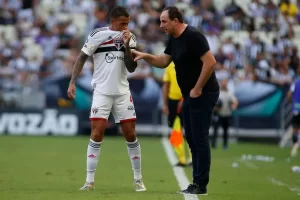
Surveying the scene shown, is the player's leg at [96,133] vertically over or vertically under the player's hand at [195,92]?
under

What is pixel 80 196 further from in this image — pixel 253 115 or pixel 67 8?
pixel 67 8

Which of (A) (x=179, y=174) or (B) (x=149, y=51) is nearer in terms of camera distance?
(A) (x=179, y=174)

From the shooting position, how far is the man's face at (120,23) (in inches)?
421

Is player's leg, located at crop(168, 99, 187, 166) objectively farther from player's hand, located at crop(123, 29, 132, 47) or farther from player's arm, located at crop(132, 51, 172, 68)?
player's hand, located at crop(123, 29, 132, 47)

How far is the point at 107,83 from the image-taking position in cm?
1078

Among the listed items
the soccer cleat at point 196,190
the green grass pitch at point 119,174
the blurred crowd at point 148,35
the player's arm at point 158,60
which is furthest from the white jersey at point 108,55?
the blurred crowd at point 148,35

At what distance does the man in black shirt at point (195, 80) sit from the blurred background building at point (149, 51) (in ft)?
50.2

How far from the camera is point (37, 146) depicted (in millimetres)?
22109

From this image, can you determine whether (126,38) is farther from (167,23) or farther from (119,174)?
(119,174)

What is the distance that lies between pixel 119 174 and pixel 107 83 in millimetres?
3606

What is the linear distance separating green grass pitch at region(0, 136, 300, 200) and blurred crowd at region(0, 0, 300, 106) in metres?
5.15

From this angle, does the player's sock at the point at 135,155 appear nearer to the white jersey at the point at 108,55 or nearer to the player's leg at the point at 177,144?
the white jersey at the point at 108,55

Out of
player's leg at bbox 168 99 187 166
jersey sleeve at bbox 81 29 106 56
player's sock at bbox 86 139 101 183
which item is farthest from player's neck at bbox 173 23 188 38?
player's leg at bbox 168 99 187 166

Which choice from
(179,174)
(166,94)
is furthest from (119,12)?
(166,94)
